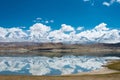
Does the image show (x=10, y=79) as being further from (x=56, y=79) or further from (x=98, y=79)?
(x=98, y=79)

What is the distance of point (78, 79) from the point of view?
151 feet

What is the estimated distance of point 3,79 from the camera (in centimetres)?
4594

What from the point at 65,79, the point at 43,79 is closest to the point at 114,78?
the point at 65,79

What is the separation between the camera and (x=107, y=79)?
149ft

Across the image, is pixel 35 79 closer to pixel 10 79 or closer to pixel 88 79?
pixel 10 79

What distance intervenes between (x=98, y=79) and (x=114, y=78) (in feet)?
9.71

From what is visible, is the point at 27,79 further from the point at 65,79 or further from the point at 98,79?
the point at 98,79

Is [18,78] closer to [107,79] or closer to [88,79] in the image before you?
[88,79]

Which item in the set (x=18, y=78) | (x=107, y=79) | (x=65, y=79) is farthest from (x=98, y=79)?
(x=18, y=78)

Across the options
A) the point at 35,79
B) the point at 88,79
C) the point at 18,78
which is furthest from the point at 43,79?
the point at 88,79

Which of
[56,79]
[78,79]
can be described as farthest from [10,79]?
[78,79]

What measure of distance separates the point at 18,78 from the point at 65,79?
8061 mm

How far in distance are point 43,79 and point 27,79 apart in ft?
8.78

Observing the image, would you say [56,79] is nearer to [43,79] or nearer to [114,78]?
[43,79]
